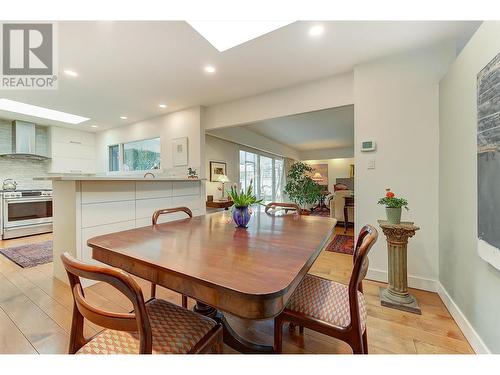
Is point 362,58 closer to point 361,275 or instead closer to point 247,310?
point 361,275

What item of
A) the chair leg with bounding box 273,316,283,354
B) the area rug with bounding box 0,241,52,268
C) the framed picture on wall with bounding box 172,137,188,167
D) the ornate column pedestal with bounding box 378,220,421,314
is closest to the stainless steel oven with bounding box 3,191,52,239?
the area rug with bounding box 0,241,52,268

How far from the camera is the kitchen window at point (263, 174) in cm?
670

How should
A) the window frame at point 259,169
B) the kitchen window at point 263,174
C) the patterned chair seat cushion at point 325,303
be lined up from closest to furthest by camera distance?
the patterned chair seat cushion at point 325,303, the window frame at point 259,169, the kitchen window at point 263,174

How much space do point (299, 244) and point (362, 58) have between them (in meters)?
2.38

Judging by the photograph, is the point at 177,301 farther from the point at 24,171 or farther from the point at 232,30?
the point at 24,171

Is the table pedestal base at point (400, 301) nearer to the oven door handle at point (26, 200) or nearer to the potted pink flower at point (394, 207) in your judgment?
the potted pink flower at point (394, 207)

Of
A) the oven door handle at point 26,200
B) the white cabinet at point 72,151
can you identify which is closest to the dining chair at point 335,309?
the oven door handle at point 26,200

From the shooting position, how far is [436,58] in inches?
83.7

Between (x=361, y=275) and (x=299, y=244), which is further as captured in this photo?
(x=299, y=244)

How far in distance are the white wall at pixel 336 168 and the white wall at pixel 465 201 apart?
7.61 meters

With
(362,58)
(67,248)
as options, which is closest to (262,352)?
(67,248)

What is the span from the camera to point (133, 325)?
657 millimetres

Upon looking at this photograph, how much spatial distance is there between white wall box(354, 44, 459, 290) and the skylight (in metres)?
1.27

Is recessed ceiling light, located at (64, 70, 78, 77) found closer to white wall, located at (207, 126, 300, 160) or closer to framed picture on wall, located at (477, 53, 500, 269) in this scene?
white wall, located at (207, 126, 300, 160)
